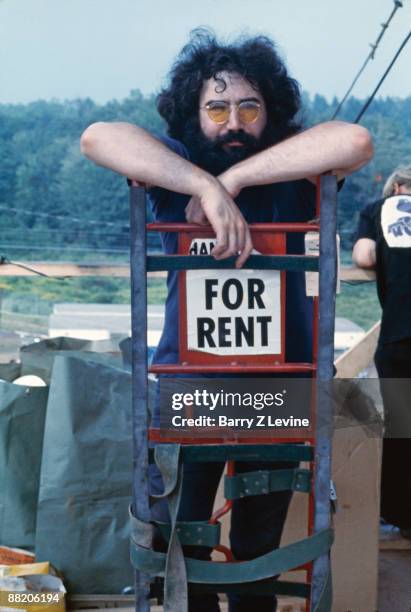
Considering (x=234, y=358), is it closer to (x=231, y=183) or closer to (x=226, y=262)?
(x=226, y=262)

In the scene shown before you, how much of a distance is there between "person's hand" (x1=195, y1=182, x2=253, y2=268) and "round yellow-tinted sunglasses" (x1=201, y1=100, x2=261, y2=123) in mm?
295

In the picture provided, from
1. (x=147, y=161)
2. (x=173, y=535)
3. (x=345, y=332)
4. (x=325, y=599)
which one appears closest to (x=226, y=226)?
(x=147, y=161)

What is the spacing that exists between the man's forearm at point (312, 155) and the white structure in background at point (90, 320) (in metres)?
2.26

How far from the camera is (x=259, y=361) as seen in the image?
6.09 ft

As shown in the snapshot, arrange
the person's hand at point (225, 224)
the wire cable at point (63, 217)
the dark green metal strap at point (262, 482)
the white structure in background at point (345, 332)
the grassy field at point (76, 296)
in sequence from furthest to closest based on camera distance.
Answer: the white structure in background at point (345, 332), the grassy field at point (76, 296), the wire cable at point (63, 217), the dark green metal strap at point (262, 482), the person's hand at point (225, 224)

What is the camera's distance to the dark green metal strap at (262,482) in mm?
1829

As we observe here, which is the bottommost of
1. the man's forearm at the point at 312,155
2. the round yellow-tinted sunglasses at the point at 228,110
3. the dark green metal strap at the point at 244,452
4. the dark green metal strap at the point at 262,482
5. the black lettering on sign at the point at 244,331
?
the dark green metal strap at the point at 262,482

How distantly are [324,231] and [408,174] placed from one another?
1.60 m

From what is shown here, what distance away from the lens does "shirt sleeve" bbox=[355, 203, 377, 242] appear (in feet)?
10.8

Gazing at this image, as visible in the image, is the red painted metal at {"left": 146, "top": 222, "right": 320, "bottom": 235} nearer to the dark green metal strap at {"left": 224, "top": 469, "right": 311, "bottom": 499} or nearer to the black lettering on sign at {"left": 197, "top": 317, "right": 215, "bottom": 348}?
the black lettering on sign at {"left": 197, "top": 317, "right": 215, "bottom": 348}

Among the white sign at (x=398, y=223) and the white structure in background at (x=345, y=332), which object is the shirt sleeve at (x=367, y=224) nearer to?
the white sign at (x=398, y=223)

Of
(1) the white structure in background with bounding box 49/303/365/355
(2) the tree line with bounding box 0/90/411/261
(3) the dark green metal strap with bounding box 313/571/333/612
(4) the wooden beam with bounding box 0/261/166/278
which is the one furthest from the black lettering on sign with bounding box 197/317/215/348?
(1) the white structure in background with bounding box 49/303/365/355

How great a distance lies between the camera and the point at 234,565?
1.79m

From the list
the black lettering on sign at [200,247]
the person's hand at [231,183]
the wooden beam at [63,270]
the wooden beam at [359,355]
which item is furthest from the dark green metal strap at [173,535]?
the wooden beam at [359,355]
